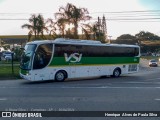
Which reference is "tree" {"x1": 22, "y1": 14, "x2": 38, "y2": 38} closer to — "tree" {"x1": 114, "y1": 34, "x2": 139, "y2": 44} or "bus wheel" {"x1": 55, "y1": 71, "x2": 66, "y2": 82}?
"bus wheel" {"x1": 55, "y1": 71, "x2": 66, "y2": 82}

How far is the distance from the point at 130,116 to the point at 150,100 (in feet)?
12.5

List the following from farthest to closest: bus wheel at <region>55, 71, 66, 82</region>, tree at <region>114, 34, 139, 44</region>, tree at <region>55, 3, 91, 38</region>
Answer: tree at <region>114, 34, 139, 44</region>
tree at <region>55, 3, 91, 38</region>
bus wheel at <region>55, 71, 66, 82</region>

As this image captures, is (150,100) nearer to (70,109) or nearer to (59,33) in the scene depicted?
(70,109)

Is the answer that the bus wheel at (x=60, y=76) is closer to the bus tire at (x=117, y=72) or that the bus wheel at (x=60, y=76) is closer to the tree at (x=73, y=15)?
the bus tire at (x=117, y=72)

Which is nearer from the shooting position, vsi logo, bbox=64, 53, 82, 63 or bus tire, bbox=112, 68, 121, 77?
vsi logo, bbox=64, 53, 82, 63

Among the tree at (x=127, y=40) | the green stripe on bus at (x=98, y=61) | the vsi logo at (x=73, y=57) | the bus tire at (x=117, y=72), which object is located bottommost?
the bus tire at (x=117, y=72)

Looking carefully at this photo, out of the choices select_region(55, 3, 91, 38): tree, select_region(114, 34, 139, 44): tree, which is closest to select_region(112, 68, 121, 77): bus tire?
select_region(55, 3, 91, 38): tree

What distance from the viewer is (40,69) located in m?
22.9

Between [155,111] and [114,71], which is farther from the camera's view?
[114,71]

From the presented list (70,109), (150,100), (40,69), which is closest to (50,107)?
(70,109)

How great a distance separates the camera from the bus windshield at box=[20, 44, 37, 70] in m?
22.6

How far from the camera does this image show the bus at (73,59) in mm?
22844

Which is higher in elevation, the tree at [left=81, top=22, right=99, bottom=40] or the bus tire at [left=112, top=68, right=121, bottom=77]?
the tree at [left=81, top=22, right=99, bottom=40]

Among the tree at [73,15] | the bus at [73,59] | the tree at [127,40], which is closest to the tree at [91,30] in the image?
the tree at [73,15]
